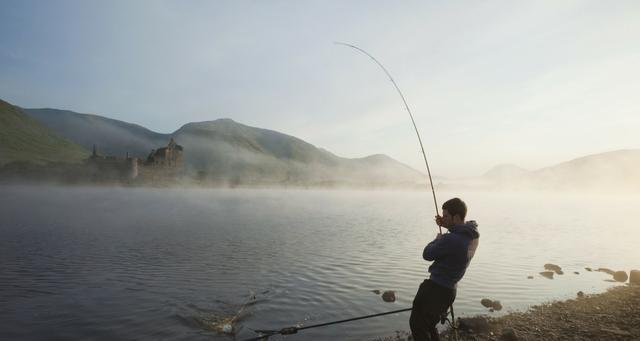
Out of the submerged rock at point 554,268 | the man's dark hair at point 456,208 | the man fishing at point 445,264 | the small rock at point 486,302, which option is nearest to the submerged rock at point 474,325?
the small rock at point 486,302

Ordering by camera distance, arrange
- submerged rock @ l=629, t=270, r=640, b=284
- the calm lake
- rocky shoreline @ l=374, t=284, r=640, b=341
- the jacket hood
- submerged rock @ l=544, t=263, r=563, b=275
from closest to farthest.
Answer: the jacket hood → rocky shoreline @ l=374, t=284, r=640, b=341 → the calm lake → submerged rock @ l=629, t=270, r=640, b=284 → submerged rock @ l=544, t=263, r=563, b=275

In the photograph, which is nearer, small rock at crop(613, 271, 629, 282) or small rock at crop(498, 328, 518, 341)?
small rock at crop(498, 328, 518, 341)

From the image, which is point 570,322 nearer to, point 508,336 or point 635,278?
point 508,336

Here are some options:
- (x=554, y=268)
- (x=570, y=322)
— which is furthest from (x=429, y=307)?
(x=554, y=268)

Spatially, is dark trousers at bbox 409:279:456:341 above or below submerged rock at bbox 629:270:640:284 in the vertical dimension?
above

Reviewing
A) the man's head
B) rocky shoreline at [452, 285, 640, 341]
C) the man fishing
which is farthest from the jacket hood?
rocky shoreline at [452, 285, 640, 341]

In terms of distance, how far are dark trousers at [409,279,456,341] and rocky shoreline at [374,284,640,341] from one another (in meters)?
4.89

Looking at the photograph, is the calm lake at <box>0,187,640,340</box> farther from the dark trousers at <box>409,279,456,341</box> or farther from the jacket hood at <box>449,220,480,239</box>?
the jacket hood at <box>449,220,480,239</box>

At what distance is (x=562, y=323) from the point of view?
42.7 ft

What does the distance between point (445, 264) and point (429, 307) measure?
931 mm

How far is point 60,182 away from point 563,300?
522 ft

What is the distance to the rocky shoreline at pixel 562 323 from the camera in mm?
11531

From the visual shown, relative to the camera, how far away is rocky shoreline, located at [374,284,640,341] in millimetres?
11531

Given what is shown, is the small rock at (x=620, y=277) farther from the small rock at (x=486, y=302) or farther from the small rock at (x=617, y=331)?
the small rock at (x=617, y=331)
